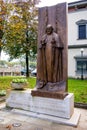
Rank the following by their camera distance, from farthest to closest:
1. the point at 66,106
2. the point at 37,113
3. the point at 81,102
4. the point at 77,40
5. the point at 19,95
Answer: the point at 77,40 → the point at 81,102 → the point at 19,95 → the point at 37,113 → the point at 66,106

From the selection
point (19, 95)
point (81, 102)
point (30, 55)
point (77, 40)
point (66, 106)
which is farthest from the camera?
point (30, 55)

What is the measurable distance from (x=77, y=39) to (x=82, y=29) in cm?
104

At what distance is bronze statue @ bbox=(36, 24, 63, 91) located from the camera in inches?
191

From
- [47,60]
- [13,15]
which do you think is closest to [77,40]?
[13,15]

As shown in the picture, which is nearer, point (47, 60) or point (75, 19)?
point (47, 60)

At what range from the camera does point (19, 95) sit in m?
5.20

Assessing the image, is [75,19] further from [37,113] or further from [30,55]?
[37,113]

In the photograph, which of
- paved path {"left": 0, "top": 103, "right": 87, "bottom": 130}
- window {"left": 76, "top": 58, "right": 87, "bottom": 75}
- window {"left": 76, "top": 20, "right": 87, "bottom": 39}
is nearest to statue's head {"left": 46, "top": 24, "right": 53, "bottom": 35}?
paved path {"left": 0, "top": 103, "right": 87, "bottom": 130}

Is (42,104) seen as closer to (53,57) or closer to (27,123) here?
(27,123)

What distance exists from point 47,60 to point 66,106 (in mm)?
1392

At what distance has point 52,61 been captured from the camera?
4.85 metres

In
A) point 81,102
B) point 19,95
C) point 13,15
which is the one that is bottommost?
point 81,102

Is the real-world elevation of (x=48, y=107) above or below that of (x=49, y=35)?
below

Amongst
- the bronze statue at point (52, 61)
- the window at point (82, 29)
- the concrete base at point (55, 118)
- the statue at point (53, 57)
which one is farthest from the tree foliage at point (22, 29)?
the concrete base at point (55, 118)
